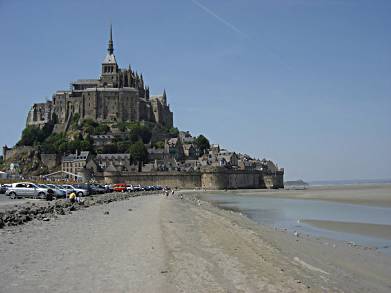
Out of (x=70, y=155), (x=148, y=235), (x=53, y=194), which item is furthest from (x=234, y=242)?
(x=70, y=155)

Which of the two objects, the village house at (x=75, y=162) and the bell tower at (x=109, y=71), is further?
the bell tower at (x=109, y=71)

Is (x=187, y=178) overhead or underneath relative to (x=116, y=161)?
underneath

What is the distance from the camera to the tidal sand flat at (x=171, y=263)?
8959 mm

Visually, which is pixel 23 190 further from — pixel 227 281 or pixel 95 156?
pixel 95 156

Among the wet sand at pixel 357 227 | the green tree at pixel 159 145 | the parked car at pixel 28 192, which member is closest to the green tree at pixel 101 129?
the green tree at pixel 159 145

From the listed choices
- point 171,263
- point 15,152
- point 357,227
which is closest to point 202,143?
point 15,152

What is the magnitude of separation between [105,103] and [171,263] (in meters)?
125

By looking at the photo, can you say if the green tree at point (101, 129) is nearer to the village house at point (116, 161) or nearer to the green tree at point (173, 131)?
the village house at point (116, 161)

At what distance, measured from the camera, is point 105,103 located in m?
133

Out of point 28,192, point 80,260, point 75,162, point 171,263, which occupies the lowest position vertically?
point 171,263

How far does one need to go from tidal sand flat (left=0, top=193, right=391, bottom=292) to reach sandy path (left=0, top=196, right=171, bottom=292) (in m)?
0.02

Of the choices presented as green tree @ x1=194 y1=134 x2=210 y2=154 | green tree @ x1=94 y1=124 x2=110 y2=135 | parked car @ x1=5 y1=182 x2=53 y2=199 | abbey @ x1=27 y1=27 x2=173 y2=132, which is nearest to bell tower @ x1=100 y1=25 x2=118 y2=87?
abbey @ x1=27 y1=27 x2=173 y2=132

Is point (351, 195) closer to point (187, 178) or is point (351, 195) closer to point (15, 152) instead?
point (187, 178)

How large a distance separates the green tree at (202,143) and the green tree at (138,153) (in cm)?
2763
